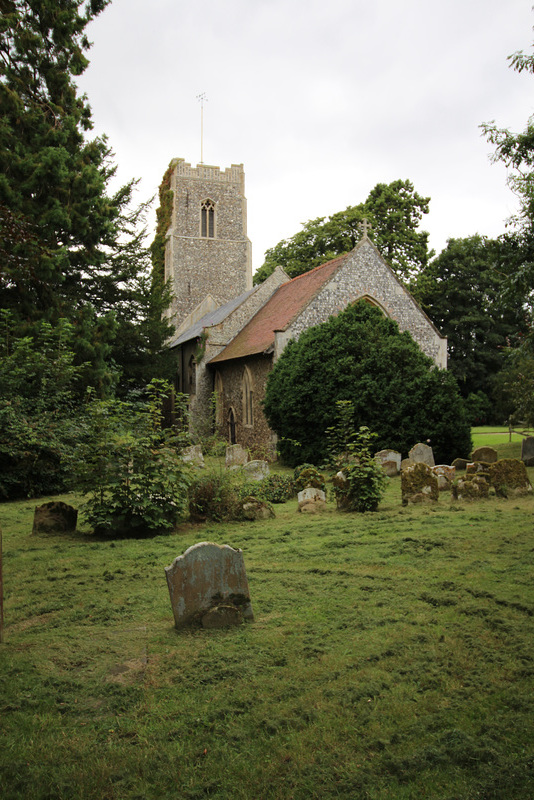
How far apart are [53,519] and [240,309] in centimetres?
1744

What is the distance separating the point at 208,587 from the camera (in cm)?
489

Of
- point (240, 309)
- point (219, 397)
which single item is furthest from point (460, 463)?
point (240, 309)

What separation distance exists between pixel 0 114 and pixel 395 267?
84.5 ft

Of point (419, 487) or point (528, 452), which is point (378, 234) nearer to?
point (528, 452)

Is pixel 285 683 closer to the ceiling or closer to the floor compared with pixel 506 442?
closer to the floor

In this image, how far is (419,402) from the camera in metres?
15.5

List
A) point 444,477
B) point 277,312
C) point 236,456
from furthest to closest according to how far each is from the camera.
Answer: point 277,312 → point 236,456 → point 444,477

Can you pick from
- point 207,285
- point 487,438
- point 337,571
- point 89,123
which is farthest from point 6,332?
point 207,285

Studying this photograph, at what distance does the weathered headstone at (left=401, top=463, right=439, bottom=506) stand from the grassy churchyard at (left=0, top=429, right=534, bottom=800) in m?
3.28

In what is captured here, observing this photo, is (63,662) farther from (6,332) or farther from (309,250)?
(309,250)

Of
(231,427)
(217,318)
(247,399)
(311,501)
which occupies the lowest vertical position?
(311,501)

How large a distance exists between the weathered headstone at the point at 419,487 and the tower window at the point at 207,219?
3250cm

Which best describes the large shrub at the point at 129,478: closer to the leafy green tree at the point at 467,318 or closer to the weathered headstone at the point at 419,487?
the weathered headstone at the point at 419,487

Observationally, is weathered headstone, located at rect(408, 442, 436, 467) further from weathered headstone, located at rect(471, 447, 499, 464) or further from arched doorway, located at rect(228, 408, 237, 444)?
arched doorway, located at rect(228, 408, 237, 444)
